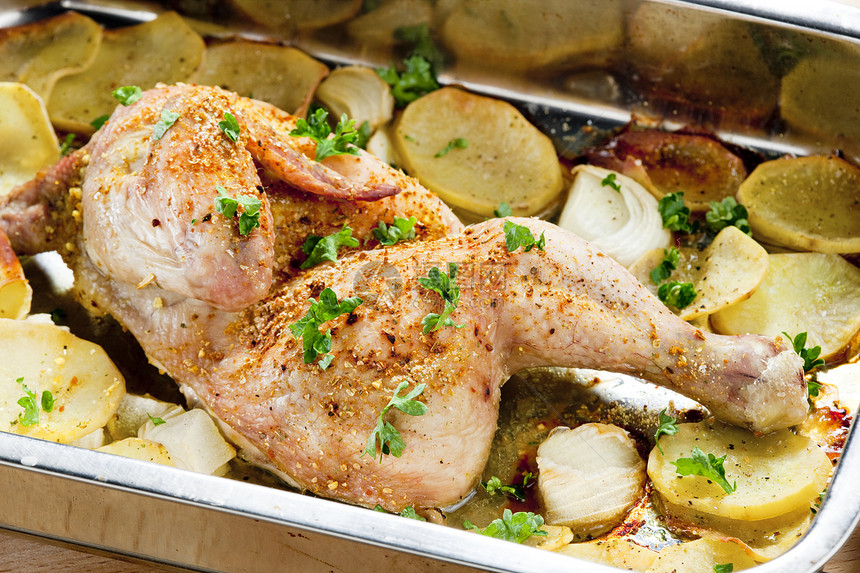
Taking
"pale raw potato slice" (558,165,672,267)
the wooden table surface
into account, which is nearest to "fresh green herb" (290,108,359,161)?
"pale raw potato slice" (558,165,672,267)

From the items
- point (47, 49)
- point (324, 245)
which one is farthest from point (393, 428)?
point (47, 49)

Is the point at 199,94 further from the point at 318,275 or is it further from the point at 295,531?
the point at 295,531

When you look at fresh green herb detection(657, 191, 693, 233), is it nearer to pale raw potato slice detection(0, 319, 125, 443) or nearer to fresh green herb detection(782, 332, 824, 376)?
fresh green herb detection(782, 332, 824, 376)

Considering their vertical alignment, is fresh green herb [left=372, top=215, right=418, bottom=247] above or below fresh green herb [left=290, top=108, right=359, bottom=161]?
below

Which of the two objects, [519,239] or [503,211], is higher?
[519,239]

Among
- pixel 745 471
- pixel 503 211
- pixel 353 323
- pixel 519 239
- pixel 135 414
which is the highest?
pixel 519 239

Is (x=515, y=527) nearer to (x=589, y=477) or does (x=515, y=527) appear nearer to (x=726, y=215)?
(x=589, y=477)
